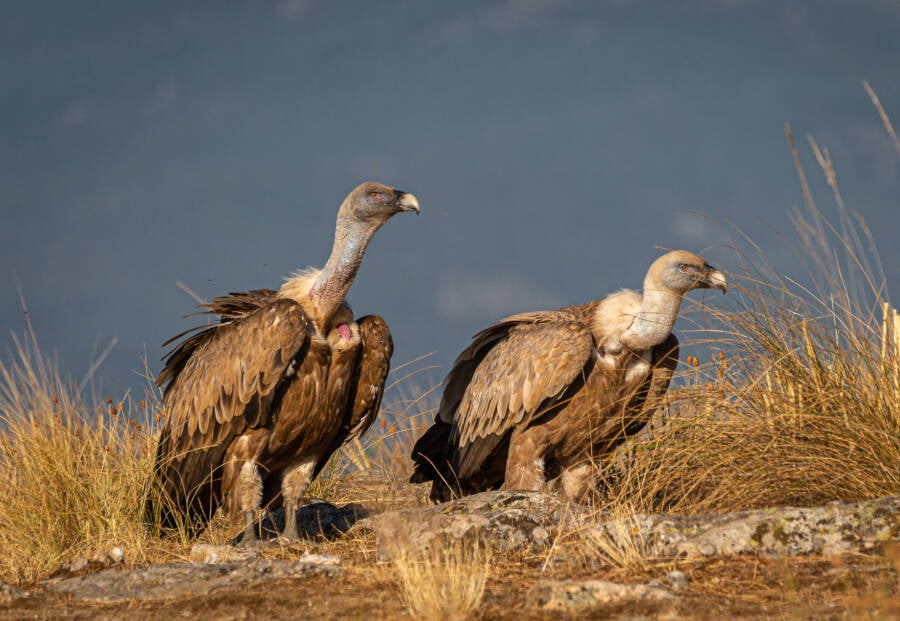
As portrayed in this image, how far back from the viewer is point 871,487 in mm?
5957

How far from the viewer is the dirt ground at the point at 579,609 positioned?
4.22m

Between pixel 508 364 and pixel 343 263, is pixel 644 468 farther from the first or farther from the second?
pixel 343 263

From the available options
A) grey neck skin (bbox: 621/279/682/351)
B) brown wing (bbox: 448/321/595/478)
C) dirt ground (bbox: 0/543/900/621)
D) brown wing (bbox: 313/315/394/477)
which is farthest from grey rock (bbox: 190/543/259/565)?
grey neck skin (bbox: 621/279/682/351)

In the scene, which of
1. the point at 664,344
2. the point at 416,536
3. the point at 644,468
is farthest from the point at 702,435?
the point at 416,536

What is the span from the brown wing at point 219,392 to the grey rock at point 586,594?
319 centimetres

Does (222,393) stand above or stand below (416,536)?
above

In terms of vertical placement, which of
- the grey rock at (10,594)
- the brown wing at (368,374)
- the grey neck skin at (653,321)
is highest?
the grey neck skin at (653,321)

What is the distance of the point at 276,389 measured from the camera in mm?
7285

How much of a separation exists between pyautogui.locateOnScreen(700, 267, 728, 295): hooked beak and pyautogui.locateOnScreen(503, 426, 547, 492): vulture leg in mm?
1605

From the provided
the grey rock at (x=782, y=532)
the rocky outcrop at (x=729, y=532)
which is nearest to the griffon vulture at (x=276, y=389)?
the rocky outcrop at (x=729, y=532)

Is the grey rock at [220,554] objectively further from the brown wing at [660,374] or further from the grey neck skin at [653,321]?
the grey neck skin at [653,321]

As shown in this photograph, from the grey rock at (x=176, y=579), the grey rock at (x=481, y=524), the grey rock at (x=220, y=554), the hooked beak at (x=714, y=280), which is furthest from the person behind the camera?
the hooked beak at (x=714, y=280)

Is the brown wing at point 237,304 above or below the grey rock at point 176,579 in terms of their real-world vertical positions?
above

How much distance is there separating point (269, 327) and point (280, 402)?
532mm
